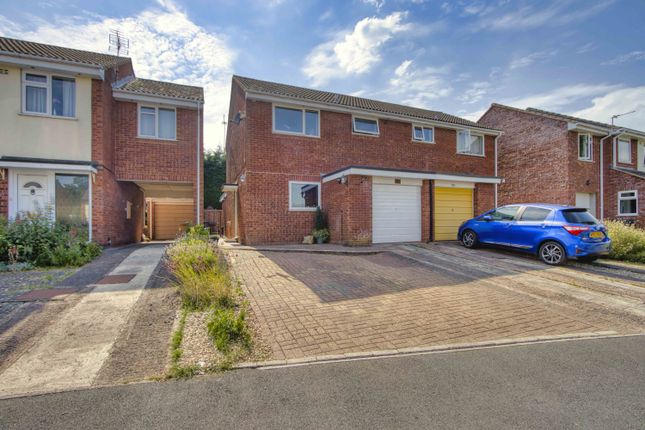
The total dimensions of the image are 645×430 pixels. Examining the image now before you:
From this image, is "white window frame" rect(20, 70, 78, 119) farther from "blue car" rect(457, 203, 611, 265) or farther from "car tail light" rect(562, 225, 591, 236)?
"car tail light" rect(562, 225, 591, 236)

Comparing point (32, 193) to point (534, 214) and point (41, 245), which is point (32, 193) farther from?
point (534, 214)

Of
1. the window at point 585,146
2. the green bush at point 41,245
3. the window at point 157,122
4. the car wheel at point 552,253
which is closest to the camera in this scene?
the green bush at point 41,245

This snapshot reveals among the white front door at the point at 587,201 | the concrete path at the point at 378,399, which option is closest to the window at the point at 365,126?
the concrete path at the point at 378,399

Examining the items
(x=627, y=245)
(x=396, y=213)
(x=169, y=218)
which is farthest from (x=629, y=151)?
(x=169, y=218)

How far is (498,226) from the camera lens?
9.49m

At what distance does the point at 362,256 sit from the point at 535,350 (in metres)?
5.57

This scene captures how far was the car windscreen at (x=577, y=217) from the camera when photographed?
26.5 feet

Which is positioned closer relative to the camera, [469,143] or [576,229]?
[576,229]

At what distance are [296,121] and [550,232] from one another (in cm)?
942

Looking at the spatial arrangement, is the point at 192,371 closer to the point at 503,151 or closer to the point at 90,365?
the point at 90,365

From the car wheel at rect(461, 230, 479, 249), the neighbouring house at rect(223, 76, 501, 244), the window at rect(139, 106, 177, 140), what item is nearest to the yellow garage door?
the neighbouring house at rect(223, 76, 501, 244)

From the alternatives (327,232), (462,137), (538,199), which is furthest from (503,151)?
(327,232)

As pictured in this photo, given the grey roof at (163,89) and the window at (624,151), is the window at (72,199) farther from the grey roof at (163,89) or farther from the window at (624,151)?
the window at (624,151)

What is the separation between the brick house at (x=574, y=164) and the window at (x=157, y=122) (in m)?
18.8
